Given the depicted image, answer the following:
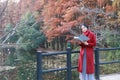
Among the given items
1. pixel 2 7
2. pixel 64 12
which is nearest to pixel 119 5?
pixel 64 12

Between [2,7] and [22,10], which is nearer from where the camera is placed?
[2,7]

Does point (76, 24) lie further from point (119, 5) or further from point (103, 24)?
point (119, 5)

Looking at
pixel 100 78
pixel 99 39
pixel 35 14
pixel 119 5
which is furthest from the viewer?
Result: pixel 35 14

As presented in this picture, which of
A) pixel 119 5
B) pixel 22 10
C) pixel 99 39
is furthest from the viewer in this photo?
pixel 22 10

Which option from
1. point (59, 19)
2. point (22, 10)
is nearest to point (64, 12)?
point (59, 19)

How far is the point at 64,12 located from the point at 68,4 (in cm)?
96

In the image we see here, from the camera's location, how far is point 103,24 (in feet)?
47.5

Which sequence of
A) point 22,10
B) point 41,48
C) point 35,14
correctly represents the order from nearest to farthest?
1. point 22,10
2. point 35,14
3. point 41,48

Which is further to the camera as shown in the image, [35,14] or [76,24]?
[35,14]

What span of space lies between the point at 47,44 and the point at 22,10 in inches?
274

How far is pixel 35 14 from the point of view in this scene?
21.3 metres

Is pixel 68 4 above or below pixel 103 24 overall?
above

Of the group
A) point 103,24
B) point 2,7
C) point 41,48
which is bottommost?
point 41,48

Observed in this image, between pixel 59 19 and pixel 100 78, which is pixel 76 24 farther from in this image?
pixel 100 78
